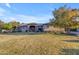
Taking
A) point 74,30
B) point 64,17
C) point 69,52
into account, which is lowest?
point 69,52

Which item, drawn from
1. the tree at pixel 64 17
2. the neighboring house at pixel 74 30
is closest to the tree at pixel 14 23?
the tree at pixel 64 17

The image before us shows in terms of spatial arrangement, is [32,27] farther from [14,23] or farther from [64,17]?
[64,17]

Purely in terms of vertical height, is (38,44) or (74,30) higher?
(74,30)

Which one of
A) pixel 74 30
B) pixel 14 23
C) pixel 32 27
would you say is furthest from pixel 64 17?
pixel 14 23

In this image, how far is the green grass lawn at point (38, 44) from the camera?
8.52 m

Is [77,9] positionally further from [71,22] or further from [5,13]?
[5,13]

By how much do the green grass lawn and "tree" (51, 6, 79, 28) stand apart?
116 millimetres

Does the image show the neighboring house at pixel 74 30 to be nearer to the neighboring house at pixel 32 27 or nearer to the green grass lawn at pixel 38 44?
the green grass lawn at pixel 38 44

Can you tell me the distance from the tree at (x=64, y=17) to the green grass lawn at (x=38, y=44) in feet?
0.38

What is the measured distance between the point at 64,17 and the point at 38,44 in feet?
1.23

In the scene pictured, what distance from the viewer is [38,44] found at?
8.54m

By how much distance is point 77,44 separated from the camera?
8523 millimetres

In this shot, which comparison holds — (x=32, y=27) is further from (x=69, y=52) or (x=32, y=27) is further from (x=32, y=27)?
(x=69, y=52)
